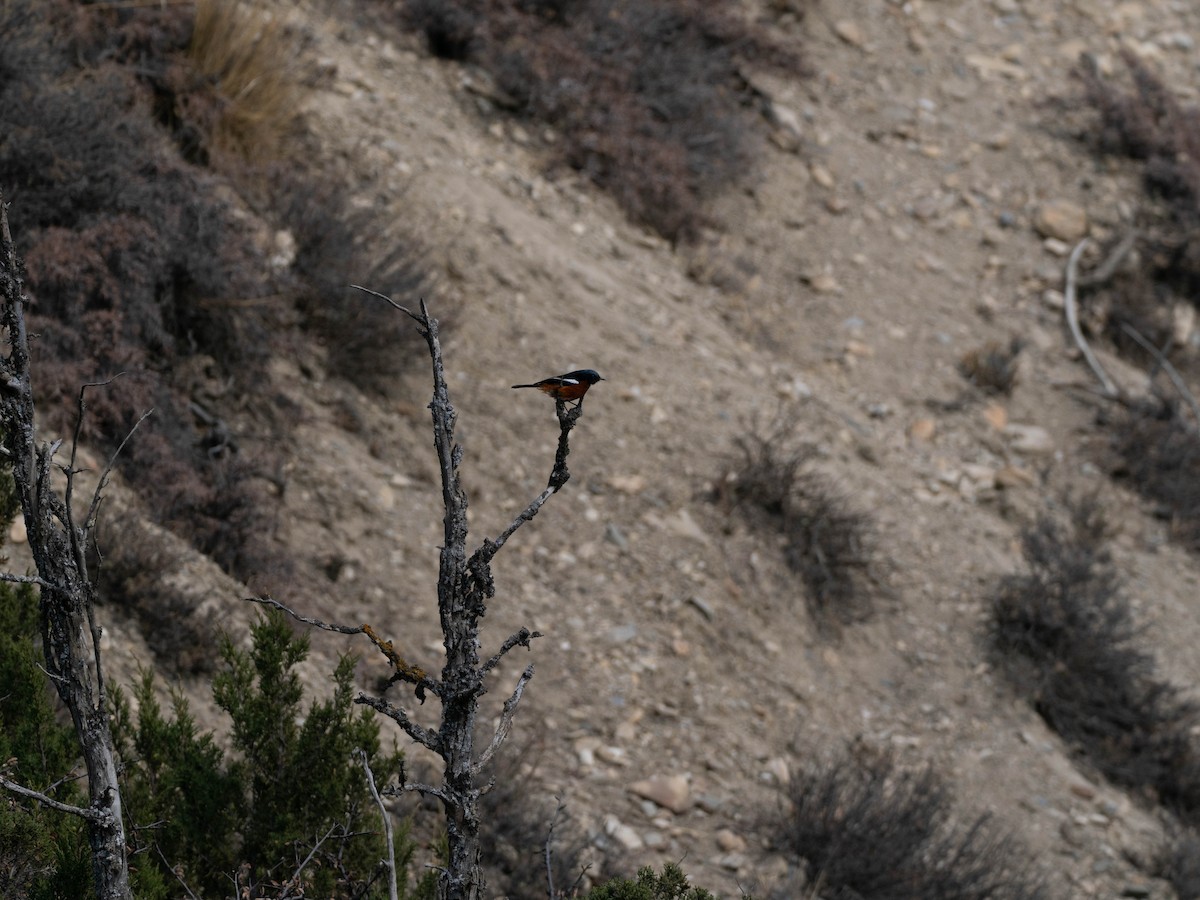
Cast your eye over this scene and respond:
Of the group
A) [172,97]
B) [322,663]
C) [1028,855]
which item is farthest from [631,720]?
[172,97]

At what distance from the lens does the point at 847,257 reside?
364 inches

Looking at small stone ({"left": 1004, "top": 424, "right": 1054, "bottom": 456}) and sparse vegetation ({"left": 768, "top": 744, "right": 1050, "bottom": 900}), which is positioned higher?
small stone ({"left": 1004, "top": 424, "right": 1054, "bottom": 456})

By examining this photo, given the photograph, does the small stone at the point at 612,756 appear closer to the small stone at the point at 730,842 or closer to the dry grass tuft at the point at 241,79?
the small stone at the point at 730,842

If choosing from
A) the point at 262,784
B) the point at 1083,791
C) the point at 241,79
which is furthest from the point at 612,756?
the point at 241,79

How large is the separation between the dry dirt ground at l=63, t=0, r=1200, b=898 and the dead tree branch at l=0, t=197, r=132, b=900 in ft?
6.69

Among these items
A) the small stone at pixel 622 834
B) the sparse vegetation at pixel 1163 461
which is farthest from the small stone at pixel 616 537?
the sparse vegetation at pixel 1163 461

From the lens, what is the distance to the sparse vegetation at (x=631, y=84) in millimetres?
8617

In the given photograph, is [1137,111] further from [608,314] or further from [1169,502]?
[608,314]

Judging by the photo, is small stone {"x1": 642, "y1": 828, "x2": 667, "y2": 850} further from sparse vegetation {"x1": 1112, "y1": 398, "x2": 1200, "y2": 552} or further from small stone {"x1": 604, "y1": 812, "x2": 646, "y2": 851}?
sparse vegetation {"x1": 1112, "y1": 398, "x2": 1200, "y2": 552}

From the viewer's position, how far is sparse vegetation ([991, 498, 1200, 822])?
6.61m

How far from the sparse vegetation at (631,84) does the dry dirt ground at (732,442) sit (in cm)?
23

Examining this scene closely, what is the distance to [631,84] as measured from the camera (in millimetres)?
9250

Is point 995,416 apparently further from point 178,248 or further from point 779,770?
point 178,248

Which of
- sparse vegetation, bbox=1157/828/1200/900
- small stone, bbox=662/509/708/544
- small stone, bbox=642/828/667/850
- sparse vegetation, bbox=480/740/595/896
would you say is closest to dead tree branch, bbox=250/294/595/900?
sparse vegetation, bbox=480/740/595/896
